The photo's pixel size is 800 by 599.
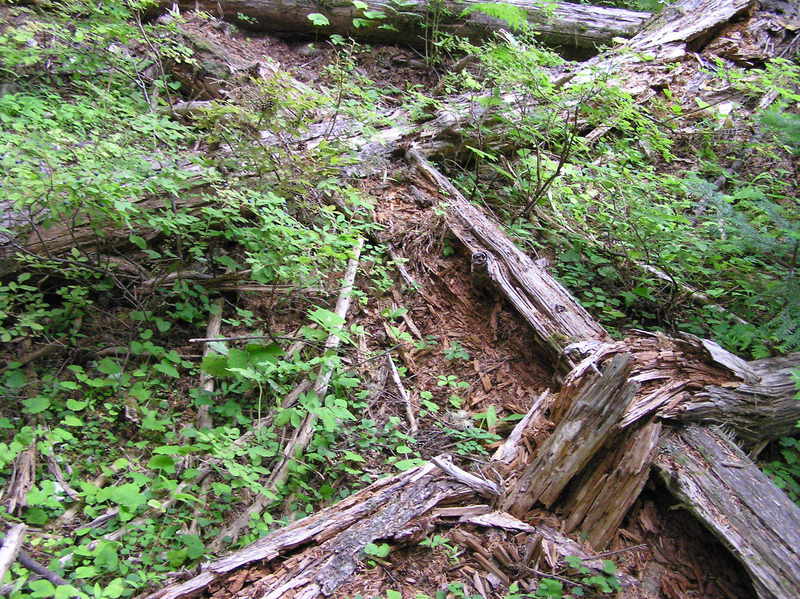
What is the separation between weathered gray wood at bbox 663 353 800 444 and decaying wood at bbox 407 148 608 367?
0.81m

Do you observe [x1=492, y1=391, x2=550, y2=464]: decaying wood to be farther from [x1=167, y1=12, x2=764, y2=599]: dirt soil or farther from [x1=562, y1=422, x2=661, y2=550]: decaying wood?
[x1=562, y1=422, x2=661, y2=550]: decaying wood

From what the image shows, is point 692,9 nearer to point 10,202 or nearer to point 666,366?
point 666,366

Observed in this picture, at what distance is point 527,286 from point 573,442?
150cm

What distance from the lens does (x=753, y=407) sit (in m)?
3.18

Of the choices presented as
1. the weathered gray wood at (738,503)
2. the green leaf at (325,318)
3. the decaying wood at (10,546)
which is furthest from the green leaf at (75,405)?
the weathered gray wood at (738,503)

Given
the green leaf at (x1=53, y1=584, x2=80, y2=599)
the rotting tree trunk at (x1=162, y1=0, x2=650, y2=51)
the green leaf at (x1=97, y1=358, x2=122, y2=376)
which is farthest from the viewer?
the rotting tree trunk at (x1=162, y1=0, x2=650, y2=51)

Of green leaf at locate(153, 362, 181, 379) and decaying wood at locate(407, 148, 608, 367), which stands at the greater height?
decaying wood at locate(407, 148, 608, 367)

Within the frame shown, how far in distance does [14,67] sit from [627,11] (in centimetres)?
779

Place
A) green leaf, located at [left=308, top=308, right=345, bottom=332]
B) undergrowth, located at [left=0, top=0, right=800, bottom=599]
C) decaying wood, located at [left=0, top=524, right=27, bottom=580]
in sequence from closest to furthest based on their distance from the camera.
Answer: decaying wood, located at [left=0, top=524, right=27, bottom=580] → undergrowth, located at [left=0, top=0, right=800, bottom=599] → green leaf, located at [left=308, top=308, right=345, bottom=332]

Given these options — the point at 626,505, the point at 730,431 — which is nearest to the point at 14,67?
the point at 626,505

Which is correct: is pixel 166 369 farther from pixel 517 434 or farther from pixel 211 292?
pixel 517 434

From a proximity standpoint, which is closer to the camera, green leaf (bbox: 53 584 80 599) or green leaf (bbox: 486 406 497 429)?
green leaf (bbox: 53 584 80 599)

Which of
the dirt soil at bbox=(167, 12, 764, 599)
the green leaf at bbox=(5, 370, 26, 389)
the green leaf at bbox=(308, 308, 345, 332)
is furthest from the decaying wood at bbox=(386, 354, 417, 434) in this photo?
the green leaf at bbox=(5, 370, 26, 389)

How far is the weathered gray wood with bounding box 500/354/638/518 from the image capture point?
9.20ft
